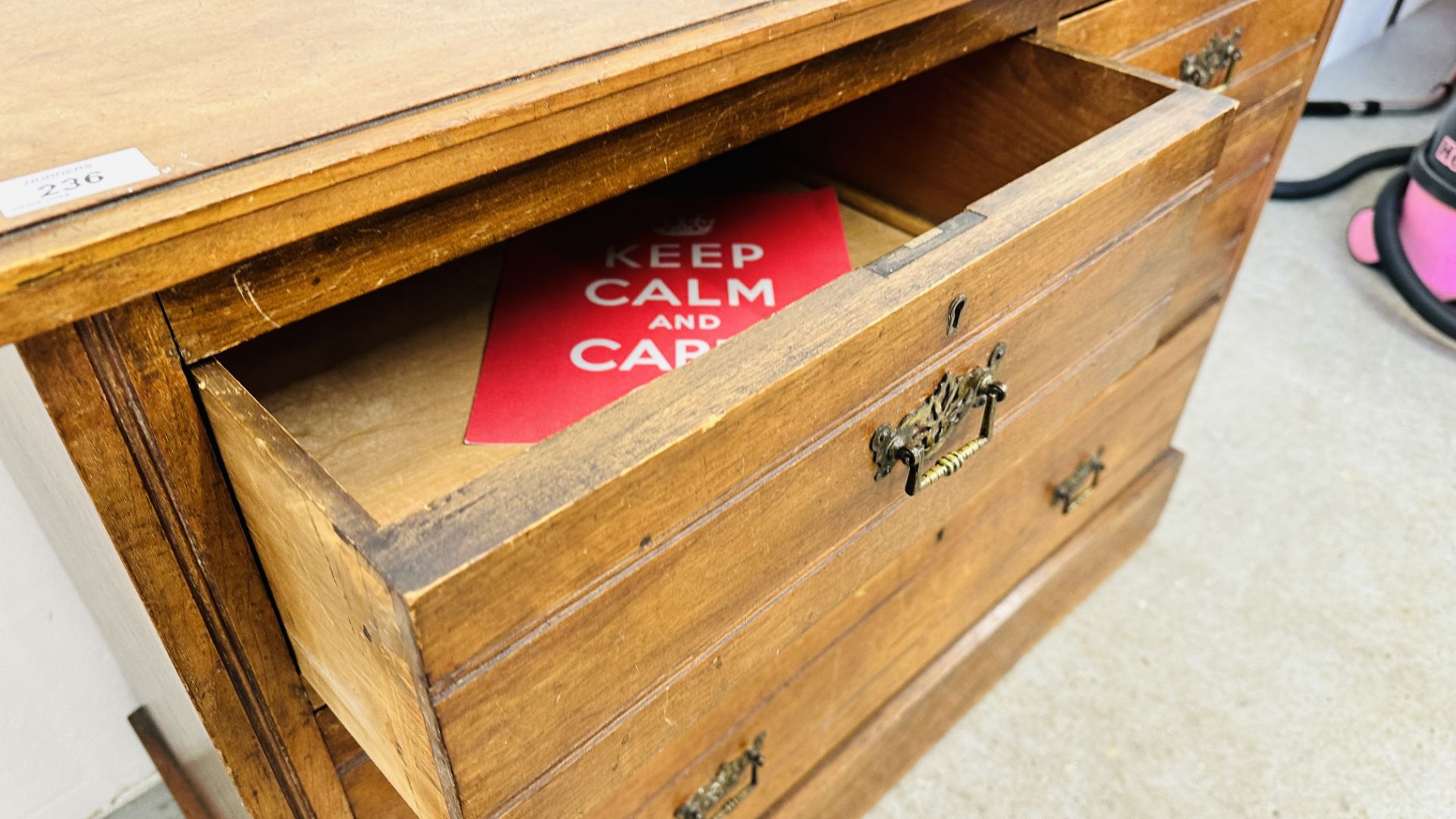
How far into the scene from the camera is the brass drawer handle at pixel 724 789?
712mm

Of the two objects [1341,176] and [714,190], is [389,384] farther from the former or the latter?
[1341,176]

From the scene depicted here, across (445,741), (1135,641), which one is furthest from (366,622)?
(1135,641)

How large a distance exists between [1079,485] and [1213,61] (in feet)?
1.29

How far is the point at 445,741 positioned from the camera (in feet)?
1.20

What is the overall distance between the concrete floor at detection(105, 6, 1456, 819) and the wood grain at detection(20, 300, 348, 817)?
0.51 m

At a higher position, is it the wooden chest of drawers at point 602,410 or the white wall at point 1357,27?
the wooden chest of drawers at point 602,410

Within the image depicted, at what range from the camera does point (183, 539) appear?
17.3 inches

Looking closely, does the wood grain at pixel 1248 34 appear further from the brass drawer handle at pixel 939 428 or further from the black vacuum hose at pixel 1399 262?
the black vacuum hose at pixel 1399 262

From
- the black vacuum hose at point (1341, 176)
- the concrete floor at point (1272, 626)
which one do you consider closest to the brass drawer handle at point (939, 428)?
the concrete floor at point (1272, 626)

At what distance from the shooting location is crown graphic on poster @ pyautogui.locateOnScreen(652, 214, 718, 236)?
730mm

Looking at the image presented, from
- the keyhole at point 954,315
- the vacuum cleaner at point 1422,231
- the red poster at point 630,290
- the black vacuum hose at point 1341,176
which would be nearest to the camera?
the keyhole at point 954,315

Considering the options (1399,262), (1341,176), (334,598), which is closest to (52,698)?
(334,598)

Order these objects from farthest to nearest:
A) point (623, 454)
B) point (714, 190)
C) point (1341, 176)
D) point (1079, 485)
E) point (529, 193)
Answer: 1. point (1341, 176)
2. point (1079, 485)
3. point (714, 190)
4. point (529, 193)
5. point (623, 454)

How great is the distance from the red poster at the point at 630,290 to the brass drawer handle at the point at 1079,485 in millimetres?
388
